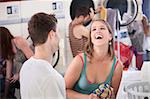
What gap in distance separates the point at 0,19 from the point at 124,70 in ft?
2.13

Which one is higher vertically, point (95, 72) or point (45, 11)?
point (45, 11)

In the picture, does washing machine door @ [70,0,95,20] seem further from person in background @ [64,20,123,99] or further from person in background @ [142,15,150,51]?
person in background @ [142,15,150,51]

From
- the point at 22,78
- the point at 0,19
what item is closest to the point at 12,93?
the point at 22,78

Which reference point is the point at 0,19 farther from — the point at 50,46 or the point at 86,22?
the point at 86,22

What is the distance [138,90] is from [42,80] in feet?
1.53

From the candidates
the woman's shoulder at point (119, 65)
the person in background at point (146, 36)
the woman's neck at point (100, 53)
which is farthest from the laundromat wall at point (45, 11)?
the person in background at point (146, 36)

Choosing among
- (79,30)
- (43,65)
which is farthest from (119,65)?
(43,65)

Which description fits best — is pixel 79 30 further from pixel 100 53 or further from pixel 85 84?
pixel 85 84

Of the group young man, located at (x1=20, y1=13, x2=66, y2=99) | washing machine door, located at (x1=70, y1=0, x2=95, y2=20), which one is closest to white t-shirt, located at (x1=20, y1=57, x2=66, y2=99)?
young man, located at (x1=20, y1=13, x2=66, y2=99)

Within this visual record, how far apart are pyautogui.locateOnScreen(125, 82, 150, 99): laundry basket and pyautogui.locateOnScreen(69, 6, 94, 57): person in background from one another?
0.98ft

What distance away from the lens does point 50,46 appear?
144 cm

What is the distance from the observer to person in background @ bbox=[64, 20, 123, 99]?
4.66 feet

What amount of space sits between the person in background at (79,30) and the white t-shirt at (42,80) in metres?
0.14

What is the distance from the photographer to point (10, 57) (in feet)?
4.80
